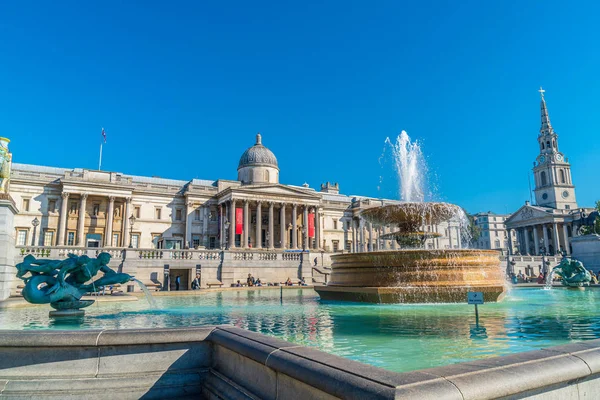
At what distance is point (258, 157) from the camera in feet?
205

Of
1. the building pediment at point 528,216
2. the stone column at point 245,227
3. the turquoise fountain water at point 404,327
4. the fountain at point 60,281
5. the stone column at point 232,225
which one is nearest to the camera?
the turquoise fountain water at point 404,327

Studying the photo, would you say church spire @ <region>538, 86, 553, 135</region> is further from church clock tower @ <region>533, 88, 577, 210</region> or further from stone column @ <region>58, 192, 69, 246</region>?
stone column @ <region>58, 192, 69, 246</region>

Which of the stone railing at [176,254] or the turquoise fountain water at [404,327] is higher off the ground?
the stone railing at [176,254]

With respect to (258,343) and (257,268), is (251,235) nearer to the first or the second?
(257,268)

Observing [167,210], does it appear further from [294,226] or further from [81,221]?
[294,226]

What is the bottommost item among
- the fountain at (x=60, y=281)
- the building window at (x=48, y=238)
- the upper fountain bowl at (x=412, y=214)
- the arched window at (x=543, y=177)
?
the fountain at (x=60, y=281)

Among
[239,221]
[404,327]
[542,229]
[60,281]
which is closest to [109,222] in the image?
[239,221]

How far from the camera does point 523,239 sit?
93938mm

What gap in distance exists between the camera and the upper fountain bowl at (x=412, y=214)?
53.7ft

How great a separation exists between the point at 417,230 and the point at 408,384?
1623 centimetres

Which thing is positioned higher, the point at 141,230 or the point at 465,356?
the point at 141,230

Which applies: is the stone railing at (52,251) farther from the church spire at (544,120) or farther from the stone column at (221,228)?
the church spire at (544,120)

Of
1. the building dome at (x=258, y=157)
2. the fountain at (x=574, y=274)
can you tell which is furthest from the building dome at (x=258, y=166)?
the fountain at (x=574, y=274)

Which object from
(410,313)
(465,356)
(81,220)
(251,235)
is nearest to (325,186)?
(251,235)
